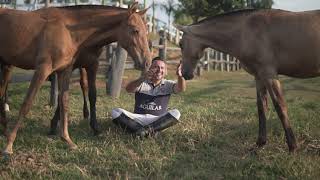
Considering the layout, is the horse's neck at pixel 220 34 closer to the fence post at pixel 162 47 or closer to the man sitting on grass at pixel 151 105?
the man sitting on grass at pixel 151 105

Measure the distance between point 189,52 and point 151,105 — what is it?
2.99 feet

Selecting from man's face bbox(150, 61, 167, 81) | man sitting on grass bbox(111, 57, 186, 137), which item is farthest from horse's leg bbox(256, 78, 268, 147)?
man's face bbox(150, 61, 167, 81)

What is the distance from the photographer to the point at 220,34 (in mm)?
5883

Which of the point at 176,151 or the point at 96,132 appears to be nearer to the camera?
the point at 176,151

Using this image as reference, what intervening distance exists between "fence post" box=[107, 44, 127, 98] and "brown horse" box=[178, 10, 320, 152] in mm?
4301

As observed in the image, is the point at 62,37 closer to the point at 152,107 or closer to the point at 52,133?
the point at 52,133

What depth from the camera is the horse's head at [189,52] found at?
603 centimetres

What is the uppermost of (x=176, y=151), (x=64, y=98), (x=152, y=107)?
(x=64, y=98)

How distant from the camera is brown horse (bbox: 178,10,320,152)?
5484 millimetres

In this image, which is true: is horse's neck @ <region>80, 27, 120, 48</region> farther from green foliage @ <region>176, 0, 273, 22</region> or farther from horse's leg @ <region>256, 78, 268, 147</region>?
green foliage @ <region>176, 0, 273, 22</region>

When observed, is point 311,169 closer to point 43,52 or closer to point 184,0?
point 43,52

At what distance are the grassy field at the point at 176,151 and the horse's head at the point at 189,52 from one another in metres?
0.84

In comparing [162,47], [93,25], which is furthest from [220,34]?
[162,47]

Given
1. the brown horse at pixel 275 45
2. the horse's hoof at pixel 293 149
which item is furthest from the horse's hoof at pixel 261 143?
the horse's hoof at pixel 293 149
